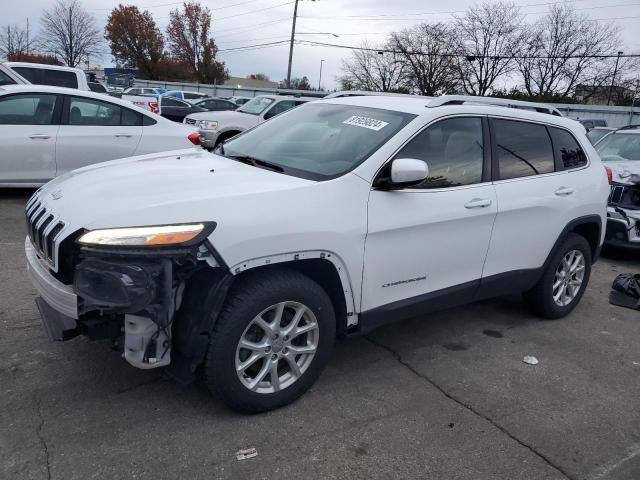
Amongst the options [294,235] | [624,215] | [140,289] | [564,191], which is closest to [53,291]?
[140,289]

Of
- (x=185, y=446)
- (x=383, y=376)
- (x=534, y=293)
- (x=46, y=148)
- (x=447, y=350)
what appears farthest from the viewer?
(x=46, y=148)

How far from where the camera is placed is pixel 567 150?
477cm

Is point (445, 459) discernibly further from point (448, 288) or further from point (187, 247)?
point (187, 247)

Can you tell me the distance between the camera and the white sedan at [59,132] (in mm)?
7270

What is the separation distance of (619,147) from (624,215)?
6.65 ft

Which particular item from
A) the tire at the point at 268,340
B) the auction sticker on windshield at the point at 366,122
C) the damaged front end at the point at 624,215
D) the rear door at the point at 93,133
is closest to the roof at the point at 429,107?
the auction sticker on windshield at the point at 366,122

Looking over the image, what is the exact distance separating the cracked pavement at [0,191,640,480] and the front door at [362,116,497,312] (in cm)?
56

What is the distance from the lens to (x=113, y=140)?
7.90 meters

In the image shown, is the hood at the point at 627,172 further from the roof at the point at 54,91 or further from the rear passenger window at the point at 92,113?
the rear passenger window at the point at 92,113

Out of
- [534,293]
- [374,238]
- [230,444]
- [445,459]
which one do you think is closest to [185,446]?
[230,444]

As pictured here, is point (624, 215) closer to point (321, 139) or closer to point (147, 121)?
point (321, 139)

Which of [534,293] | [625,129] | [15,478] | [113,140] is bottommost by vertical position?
[15,478]

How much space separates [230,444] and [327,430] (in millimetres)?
526

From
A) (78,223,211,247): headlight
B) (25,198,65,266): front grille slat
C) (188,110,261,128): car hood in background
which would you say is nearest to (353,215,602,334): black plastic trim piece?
(78,223,211,247): headlight
